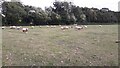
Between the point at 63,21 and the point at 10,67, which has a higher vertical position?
the point at 10,67

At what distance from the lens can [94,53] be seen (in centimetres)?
824

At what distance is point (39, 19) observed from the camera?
51.1m

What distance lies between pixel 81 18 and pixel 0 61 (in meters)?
55.8

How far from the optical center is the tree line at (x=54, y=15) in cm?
4730

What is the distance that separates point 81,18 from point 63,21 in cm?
780

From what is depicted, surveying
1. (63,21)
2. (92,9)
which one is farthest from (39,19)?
(92,9)

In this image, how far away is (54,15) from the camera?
54.2 m

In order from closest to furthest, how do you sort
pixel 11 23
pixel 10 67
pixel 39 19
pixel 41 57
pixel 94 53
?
pixel 10 67, pixel 41 57, pixel 94 53, pixel 11 23, pixel 39 19

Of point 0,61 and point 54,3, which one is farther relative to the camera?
point 54,3

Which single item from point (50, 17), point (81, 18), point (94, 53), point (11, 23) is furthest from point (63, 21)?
point (94, 53)

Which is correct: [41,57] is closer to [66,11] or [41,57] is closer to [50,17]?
[50,17]

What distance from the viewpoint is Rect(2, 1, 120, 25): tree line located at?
47297 millimetres

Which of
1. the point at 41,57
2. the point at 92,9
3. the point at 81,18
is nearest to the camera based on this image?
the point at 41,57

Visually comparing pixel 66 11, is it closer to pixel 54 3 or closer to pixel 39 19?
pixel 54 3
